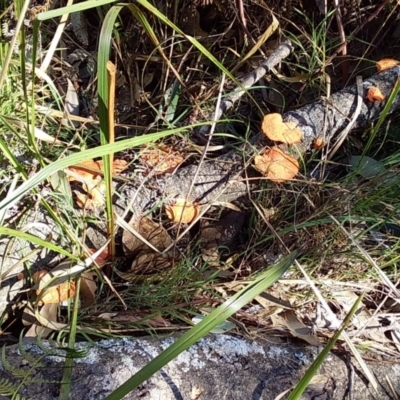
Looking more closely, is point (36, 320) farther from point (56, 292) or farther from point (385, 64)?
point (385, 64)

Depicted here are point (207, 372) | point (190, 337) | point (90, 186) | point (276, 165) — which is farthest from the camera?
point (276, 165)

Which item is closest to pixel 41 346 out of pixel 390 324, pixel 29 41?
pixel 390 324

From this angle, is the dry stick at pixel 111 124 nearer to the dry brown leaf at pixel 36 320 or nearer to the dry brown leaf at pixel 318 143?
the dry brown leaf at pixel 36 320

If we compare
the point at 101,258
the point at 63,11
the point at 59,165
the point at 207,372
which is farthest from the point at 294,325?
the point at 63,11

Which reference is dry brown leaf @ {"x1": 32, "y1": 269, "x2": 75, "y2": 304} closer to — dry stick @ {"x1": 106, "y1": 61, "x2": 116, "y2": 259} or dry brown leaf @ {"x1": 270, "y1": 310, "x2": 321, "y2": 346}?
dry stick @ {"x1": 106, "y1": 61, "x2": 116, "y2": 259}

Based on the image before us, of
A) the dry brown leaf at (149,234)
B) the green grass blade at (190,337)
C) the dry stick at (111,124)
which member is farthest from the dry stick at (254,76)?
the green grass blade at (190,337)

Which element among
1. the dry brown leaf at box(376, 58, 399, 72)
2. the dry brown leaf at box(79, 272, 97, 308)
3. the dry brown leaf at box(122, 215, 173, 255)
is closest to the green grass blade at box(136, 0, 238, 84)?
the dry brown leaf at box(122, 215, 173, 255)

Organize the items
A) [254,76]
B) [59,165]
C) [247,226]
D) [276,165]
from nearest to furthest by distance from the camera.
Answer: [59,165]
[276,165]
[247,226]
[254,76]
